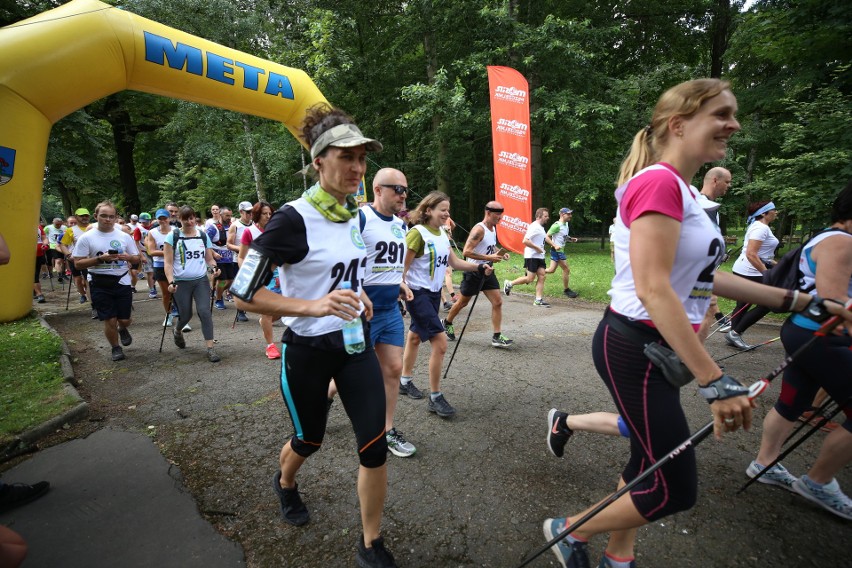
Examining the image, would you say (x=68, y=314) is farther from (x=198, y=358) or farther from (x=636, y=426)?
(x=636, y=426)

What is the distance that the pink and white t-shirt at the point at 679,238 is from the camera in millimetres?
1521

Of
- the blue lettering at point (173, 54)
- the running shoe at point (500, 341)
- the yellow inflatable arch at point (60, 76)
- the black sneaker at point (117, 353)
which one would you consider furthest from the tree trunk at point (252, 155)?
the running shoe at point (500, 341)

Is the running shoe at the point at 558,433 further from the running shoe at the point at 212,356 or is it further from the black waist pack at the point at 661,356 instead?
the running shoe at the point at 212,356

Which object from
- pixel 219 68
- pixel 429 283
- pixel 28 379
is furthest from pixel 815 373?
pixel 219 68

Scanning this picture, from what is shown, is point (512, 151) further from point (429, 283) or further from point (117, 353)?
point (117, 353)

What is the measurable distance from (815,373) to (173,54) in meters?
8.34

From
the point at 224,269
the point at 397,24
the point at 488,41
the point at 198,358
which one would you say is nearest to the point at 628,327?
the point at 198,358

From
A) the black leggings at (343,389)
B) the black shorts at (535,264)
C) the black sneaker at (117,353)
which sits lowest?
the black sneaker at (117,353)

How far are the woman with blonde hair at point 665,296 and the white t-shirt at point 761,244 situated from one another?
4.49 m

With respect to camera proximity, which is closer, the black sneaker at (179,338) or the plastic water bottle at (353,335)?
the plastic water bottle at (353,335)

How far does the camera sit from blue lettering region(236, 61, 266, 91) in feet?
23.8

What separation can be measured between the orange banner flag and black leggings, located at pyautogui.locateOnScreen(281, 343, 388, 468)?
9.37 metres

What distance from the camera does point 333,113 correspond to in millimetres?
2260

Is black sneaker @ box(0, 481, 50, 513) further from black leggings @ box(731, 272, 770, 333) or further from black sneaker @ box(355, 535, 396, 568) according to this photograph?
black leggings @ box(731, 272, 770, 333)
